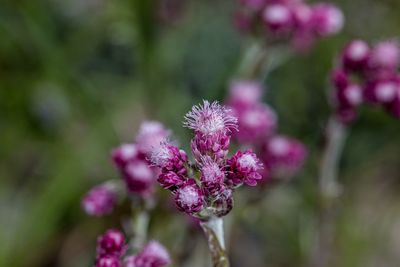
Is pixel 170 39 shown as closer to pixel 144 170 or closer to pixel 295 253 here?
pixel 295 253

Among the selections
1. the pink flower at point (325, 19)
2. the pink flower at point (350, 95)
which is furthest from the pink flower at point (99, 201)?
the pink flower at point (325, 19)

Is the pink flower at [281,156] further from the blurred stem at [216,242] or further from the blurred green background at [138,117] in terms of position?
the blurred stem at [216,242]

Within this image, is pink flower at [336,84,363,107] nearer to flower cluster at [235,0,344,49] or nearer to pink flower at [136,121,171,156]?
flower cluster at [235,0,344,49]

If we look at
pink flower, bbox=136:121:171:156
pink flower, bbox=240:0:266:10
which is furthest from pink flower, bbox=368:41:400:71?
pink flower, bbox=136:121:171:156

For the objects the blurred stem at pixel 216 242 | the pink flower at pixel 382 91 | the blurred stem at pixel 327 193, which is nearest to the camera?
the blurred stem at pixel 216 242

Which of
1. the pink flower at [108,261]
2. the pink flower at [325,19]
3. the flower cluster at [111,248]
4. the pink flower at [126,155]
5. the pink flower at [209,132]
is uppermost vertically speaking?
the pink flower at [325,19]

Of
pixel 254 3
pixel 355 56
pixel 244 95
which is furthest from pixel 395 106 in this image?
pixel 254 3

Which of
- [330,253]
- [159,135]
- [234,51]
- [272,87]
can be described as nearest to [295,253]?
[330,253]

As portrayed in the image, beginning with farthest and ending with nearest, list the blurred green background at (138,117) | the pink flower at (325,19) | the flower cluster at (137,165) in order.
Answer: the blurred green background at (138,117)
the pink flower at (325,19)
the flower cluster at (137,165)
